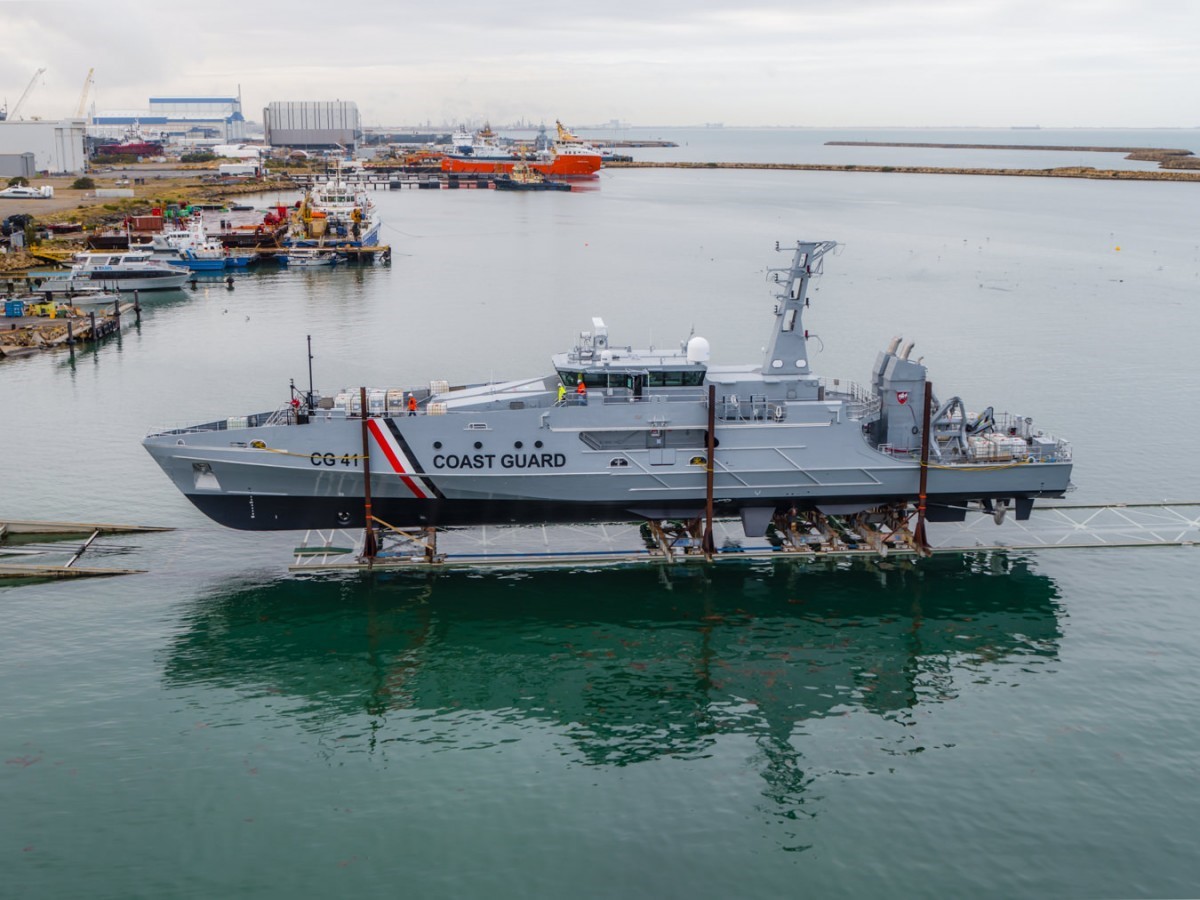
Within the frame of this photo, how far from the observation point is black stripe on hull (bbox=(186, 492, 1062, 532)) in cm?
3294

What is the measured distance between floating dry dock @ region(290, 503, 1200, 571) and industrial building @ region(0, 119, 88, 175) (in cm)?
16769

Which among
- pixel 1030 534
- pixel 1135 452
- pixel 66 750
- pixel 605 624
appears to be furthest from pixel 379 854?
pixel 1135 452

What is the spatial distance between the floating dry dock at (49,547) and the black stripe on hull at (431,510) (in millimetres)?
3440

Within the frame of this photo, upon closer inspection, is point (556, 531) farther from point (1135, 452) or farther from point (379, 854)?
point (1135, 452)

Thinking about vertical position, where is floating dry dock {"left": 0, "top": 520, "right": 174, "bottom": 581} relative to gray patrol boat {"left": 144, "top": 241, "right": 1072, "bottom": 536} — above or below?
below

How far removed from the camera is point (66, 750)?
76.3ft

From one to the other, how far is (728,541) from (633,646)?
7.38 metres

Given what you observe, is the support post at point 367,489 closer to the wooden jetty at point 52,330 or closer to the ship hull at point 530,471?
the ship hull at point 530,471

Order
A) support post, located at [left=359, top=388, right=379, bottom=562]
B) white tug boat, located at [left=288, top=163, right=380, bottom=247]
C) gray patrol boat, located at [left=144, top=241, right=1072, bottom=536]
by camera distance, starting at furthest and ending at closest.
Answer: white tug boat, located at [left=288, top=163, right=380, bottom=247]
gray patrol boat, located at [left=144, top=241, right=1072, bottom=536]
support post, located at [left=359, top=388, right=379, bottom=562]

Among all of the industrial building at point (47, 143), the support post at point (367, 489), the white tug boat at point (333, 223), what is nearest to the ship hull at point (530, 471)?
the support post at point (367, 489)

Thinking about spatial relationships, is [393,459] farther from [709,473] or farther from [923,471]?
[923,471]

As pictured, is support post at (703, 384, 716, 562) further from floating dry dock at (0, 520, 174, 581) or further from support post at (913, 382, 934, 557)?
floating dry dock at (0, 520, 174, 581)

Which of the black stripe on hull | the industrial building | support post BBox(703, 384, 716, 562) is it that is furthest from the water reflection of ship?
the industrial building

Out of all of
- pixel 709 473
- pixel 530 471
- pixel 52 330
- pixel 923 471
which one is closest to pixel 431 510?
pixel 530 471
